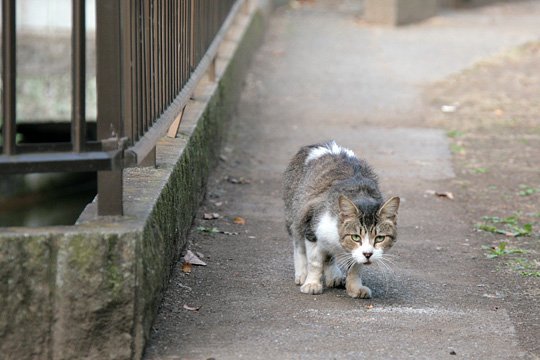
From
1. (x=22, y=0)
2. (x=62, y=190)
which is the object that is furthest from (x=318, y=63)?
(x=22, y=0)

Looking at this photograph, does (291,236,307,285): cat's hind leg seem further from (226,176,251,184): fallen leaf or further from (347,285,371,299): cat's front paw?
(226,176,251,184): fallen leaf

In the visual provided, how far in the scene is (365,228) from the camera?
5477mm

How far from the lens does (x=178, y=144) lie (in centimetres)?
658

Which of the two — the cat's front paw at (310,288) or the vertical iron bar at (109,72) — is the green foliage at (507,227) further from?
the vertical iron bar at (109,72)

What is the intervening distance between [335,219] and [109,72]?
171 centimetres

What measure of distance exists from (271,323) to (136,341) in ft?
3.13

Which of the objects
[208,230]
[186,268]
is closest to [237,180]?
[208,230]

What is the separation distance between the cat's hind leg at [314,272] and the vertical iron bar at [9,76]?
6.81 feet

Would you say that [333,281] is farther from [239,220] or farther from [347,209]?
[239,220]

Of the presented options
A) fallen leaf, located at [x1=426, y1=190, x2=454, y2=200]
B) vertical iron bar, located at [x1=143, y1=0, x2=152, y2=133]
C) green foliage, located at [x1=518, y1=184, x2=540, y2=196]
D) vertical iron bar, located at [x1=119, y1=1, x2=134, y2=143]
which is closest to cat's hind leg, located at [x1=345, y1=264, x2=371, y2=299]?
vertical iron bar, located at [x1=143, y1=0, x2=152, y2=133]

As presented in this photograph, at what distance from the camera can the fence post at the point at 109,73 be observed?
443cm

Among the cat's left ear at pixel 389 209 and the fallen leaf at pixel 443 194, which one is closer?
the cat's left ear at pixel 389 209

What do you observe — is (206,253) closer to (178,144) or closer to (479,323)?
(178,144)

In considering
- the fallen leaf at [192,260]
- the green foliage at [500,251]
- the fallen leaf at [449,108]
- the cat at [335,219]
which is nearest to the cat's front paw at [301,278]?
the cat at [335,219]
